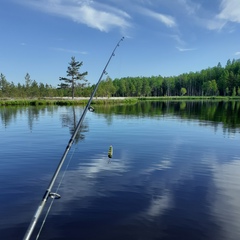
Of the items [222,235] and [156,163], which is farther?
[156,163]

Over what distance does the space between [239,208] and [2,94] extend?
14163 centimetres

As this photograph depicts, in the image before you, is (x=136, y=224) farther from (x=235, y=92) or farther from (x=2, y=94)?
(x=235, y=92)

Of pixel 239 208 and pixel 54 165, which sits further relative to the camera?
pixel 54 165

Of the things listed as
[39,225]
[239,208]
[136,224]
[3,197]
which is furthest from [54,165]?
[239,208]

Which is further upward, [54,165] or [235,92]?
[235,92]

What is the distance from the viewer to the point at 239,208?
10156 mm

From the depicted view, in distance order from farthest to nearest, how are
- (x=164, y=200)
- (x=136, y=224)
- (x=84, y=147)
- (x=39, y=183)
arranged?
1. (x=84, y=147)
2. (x=39, y=183)
3. (x=164, y=200)
4. (x=136, y=224)

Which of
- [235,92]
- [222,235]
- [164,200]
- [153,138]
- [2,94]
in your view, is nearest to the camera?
[222,235]

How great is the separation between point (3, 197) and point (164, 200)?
6.80 metres

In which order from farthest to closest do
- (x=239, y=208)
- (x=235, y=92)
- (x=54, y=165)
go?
(x=235, y=92) → (x=54, y=165) → (x=239, y=208)

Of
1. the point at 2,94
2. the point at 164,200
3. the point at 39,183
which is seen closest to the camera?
the point at 164,200

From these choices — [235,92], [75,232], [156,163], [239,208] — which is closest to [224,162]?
[156,163]

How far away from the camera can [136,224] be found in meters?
8.80

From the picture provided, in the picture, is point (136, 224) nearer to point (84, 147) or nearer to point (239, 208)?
point (239, 208)
